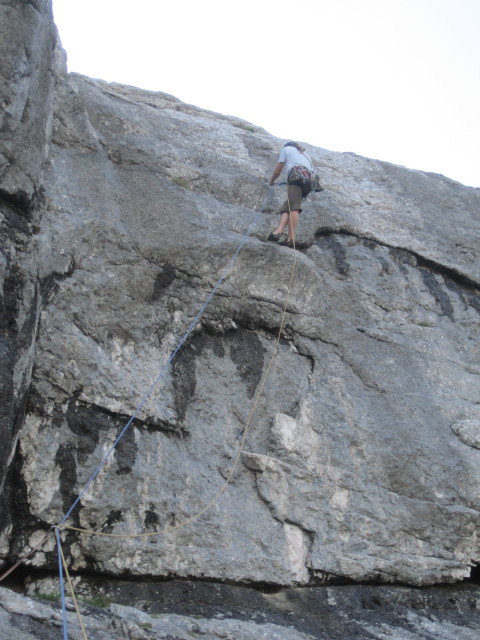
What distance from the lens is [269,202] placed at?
10828 millimetres

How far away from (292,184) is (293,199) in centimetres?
24

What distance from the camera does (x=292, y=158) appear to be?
10.8m

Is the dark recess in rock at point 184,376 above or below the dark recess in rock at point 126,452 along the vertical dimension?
above

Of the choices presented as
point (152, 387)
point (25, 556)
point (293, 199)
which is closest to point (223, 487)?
point (152, 387)

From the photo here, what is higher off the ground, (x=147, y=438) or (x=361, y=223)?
(x=361, y=223)

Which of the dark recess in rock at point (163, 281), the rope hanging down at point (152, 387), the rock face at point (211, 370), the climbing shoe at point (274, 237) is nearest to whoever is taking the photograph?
the rope hanging down at point (152, 387)

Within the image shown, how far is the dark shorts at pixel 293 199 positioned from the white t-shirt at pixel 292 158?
0.36 metres

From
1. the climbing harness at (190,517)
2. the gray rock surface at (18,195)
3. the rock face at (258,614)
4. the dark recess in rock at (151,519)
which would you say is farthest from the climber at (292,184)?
the rock face at (258,614)

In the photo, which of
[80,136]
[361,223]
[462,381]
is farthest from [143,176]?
[462,381]

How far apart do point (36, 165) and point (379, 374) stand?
190 inches

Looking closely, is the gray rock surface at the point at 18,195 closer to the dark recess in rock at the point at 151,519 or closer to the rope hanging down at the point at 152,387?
the rope hanging down at the point at 152,387

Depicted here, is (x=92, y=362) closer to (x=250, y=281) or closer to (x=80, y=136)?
(x=250, y=281)

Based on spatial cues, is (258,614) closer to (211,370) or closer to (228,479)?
(228,479)

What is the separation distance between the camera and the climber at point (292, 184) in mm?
10242
